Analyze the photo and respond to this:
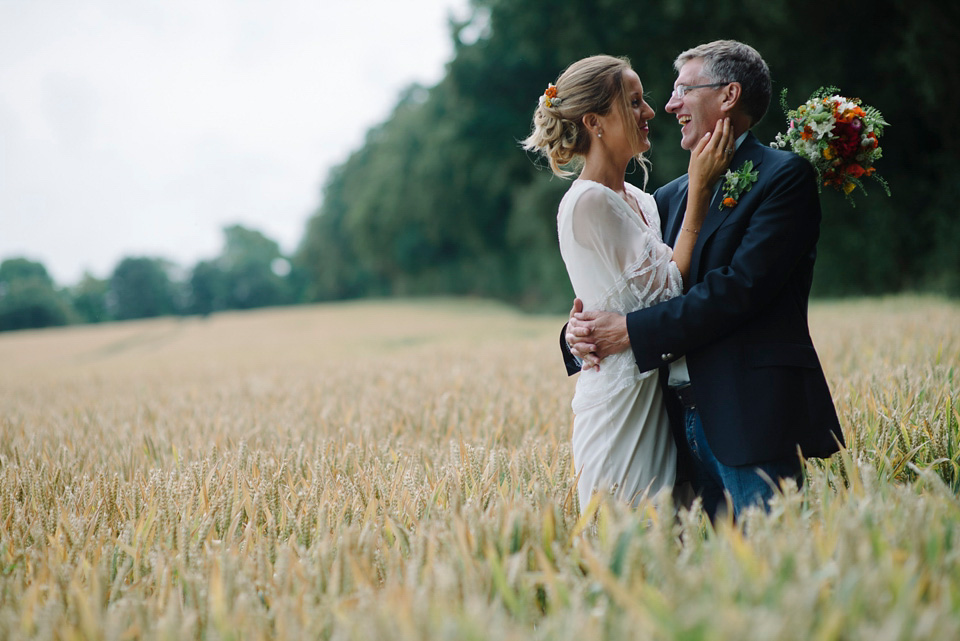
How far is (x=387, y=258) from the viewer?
34.7 m

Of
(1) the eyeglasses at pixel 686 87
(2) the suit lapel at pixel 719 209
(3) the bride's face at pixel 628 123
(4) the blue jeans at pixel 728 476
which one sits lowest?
(4) the blue jeans at pixel 728 476

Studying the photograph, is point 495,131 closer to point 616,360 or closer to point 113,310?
point 616,360

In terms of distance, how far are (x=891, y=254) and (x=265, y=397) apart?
15452mm

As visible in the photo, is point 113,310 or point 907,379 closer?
point 907,379

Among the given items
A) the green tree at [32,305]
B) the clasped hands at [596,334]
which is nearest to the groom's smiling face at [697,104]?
the clasped hands at [596,334]

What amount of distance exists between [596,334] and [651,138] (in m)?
17.2

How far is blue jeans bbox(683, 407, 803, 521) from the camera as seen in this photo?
205 cm

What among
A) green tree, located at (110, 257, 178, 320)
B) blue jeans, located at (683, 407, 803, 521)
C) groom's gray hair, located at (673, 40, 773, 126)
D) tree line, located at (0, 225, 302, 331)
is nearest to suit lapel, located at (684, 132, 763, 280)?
groom's gray hair, located at (673, 40, 773, 126)

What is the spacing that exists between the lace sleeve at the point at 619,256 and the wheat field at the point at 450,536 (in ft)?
2.16

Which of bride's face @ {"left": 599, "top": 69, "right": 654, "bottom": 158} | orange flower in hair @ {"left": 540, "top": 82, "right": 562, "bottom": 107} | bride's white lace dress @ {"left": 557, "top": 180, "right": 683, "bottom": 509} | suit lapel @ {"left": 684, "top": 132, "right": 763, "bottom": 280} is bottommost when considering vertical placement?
bride's white lace dress @ {"left": 557, "top": 180, "right": 683, "bottom": 509}

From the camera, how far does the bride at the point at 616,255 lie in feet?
7.12

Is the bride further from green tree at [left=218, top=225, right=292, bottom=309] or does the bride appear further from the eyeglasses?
green tree at [left=218, top=225, right=292, bottom=309]

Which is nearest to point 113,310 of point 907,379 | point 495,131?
point 495,131

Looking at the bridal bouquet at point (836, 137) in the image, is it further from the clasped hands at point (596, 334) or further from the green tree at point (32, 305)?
the green tree at point (32, 305)
